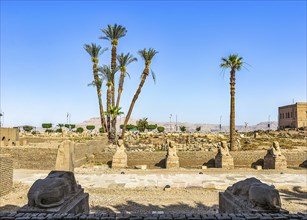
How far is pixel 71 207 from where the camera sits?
634cm

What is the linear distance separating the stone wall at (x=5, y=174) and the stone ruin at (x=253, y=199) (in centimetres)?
764

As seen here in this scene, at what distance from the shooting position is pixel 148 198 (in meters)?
10.2

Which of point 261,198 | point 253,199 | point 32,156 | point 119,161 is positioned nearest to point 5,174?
point 32,156

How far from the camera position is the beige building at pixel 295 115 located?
67.0m

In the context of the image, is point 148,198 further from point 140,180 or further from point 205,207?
point 140,180

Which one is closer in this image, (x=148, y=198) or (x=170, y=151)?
(x=148, y=198)

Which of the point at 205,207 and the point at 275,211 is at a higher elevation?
the point at 275,211

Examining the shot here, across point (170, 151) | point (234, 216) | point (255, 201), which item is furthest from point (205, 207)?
point (170, 151)

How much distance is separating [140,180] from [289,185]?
6.25 meters

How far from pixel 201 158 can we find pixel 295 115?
57929mm

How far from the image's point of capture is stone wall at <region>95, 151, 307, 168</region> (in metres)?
18.3

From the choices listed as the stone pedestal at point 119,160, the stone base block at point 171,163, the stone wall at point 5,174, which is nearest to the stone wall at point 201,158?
the stone pedestal at point 119,160

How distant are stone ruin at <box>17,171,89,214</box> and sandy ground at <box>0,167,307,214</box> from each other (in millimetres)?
2255

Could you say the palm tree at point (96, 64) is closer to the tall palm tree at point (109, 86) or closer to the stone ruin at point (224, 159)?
the tall palm tree at point (109, 86)
